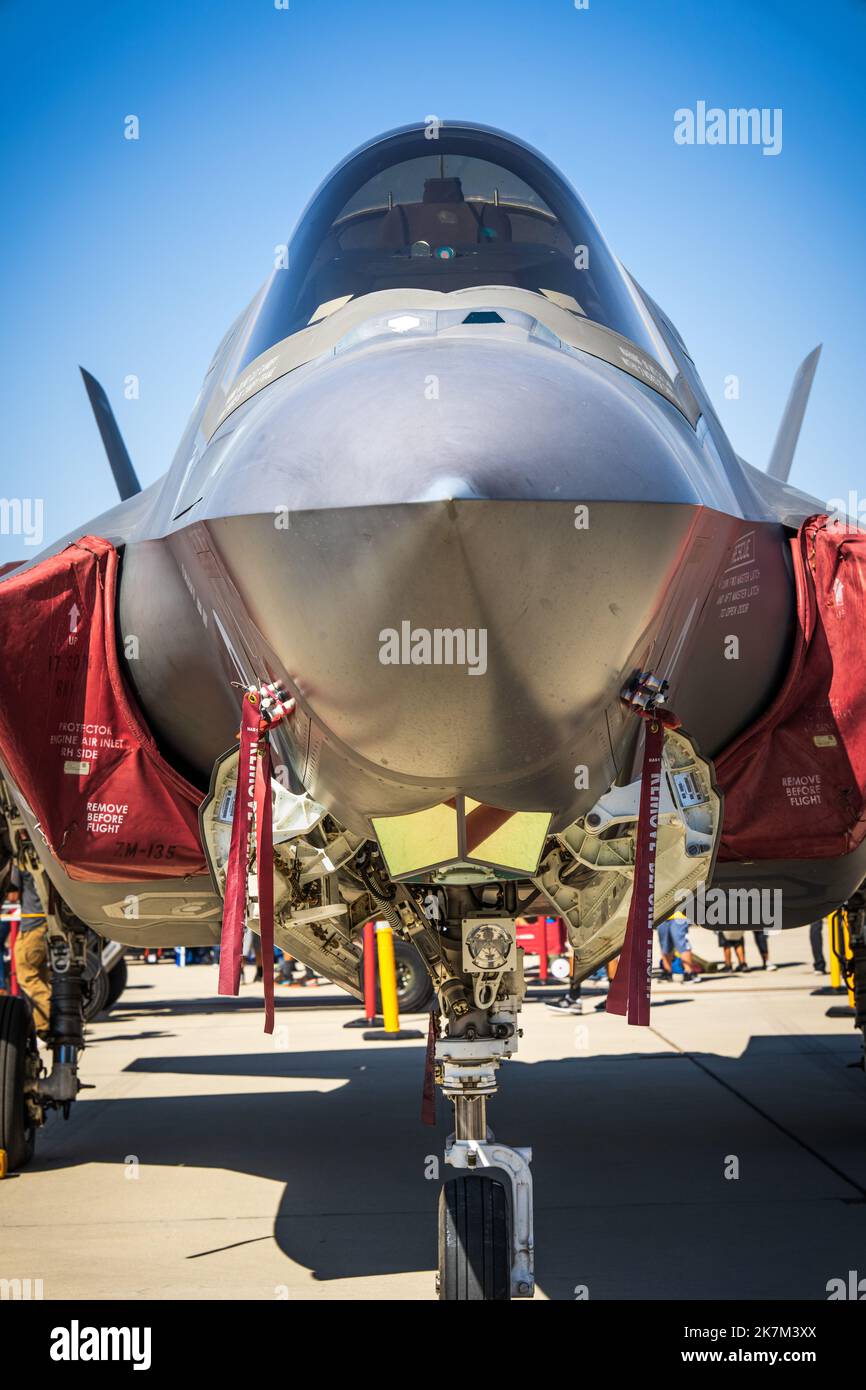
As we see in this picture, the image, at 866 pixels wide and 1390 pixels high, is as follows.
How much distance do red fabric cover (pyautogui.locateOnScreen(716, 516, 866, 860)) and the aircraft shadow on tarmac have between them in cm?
166

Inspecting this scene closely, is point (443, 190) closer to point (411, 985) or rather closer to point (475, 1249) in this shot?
point (475, 1249)

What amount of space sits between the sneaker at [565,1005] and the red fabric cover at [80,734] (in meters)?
9.98

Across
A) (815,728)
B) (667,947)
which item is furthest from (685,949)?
(815,728)

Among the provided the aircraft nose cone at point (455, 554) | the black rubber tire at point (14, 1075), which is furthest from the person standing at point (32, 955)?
the aircraft nose cone at point (455, 554)

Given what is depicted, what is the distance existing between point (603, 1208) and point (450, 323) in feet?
13.9

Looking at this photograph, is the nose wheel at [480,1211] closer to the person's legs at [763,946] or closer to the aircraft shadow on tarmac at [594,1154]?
the aircraft shadow on tarmac at [594,1154]

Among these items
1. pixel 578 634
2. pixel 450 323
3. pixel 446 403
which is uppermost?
pixel 450 323

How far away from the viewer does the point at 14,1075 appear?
6797 millimetres

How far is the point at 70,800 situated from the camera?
181 inches

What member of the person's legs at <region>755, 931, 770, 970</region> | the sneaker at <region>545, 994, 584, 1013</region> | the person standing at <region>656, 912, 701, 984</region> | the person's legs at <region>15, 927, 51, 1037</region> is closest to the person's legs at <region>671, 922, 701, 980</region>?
the person standing at <region>656, 912, 701, 984</region>

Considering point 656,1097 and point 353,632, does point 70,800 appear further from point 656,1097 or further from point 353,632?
point 656,1097

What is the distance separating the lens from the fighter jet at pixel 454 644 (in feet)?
8.45

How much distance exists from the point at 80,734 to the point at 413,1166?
3579 mm

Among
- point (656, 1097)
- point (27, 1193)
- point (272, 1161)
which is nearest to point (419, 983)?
point (656, 1097)
